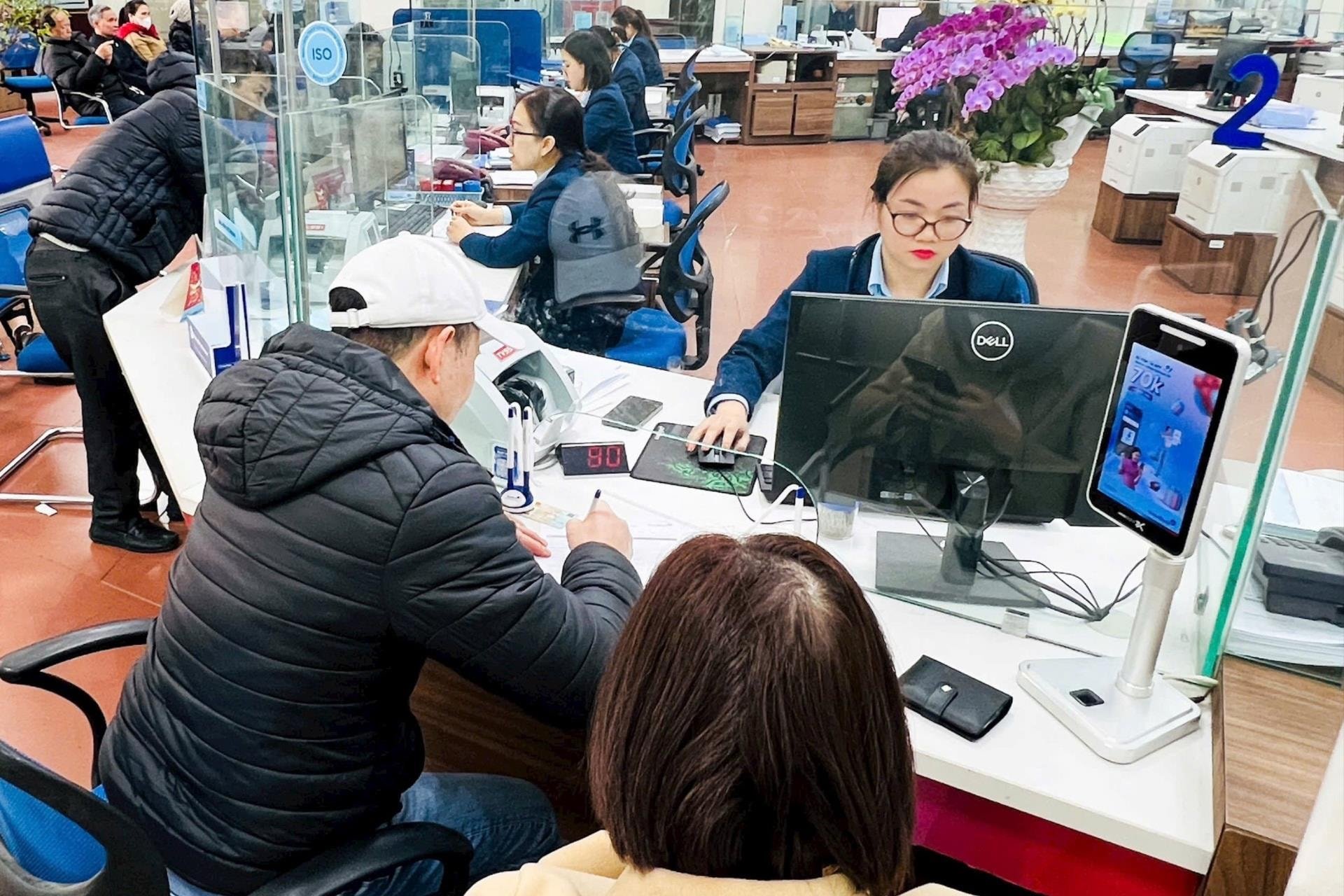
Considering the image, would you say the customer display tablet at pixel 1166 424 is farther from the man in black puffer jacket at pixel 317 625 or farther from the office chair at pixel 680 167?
the office chair at pixel 680 167

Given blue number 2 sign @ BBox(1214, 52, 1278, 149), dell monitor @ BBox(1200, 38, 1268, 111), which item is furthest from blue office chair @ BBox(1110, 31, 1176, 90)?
blue number 2 sign @ BBox(1214, 52, 1278, 149)

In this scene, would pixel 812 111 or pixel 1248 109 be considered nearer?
pixel 1248 109

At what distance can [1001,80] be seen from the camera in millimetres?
2273

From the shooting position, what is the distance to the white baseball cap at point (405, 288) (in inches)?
53.2

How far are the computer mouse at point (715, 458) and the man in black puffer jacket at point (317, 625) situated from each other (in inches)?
24.6

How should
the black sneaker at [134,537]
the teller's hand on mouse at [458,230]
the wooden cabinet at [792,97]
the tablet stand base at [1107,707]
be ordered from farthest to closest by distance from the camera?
1. the wooden cabinet at [792,97]
2. the teller's hand on mouse at [458,230]
3. the black sneaker at [134,537]
4. the tablet stand base at [1107,707]

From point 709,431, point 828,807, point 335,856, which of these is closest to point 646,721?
point 828,807

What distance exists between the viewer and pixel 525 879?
0.86 metres

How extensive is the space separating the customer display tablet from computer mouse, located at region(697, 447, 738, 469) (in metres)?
0.77

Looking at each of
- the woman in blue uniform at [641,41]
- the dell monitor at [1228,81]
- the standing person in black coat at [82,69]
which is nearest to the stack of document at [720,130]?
the woman in blue uniform at [641,41]

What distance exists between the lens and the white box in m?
6.48

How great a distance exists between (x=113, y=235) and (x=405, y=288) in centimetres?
181

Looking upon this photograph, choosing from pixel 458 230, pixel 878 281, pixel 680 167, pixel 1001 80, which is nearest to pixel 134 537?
pixel 458 230

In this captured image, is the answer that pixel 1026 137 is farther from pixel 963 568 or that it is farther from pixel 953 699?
pixel 953 699
